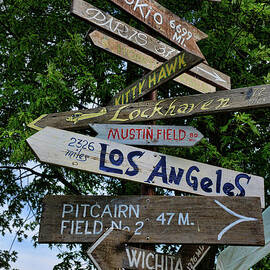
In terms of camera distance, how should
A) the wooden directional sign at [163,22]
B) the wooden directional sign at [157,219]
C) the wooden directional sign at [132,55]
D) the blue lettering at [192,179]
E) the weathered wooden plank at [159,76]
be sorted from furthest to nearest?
1. the wooden directional sign at [163,22]
2. the wooden directional sign at [132,55]
3. the blue lettering at [192,179]
4. the weathered wooden plank at [159,76]
5. the wooden directional sign at [157,219]

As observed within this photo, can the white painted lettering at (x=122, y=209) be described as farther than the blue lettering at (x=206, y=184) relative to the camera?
No

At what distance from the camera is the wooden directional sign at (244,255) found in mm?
4211

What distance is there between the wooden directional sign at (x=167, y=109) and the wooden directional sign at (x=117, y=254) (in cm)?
115

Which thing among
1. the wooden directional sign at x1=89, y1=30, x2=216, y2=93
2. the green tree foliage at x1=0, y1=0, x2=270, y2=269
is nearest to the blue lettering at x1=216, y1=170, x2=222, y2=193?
the wooden directional sign at x1=89, y1=30, x2=216, y2=93

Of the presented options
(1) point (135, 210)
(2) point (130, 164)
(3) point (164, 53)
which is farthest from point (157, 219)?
(3) point (164, 53)

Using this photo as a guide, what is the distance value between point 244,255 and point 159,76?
8.21ft

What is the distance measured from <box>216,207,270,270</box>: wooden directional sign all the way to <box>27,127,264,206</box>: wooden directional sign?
144 centimetres

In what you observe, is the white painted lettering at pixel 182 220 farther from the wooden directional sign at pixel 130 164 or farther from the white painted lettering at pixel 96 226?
the white painted lettering at pixel 96 226

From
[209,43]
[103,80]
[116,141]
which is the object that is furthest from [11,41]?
[116,141]

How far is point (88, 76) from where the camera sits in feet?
19.9

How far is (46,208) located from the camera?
2814 mm

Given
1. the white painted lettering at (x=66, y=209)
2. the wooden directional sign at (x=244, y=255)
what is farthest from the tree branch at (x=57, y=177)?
the white painted lettering at (x=66, y=209)

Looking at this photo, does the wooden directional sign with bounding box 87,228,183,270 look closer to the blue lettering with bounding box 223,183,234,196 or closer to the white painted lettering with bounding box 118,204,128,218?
the white painted lettering with bounding box 118,204,128,218

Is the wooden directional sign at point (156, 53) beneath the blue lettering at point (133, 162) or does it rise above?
above
